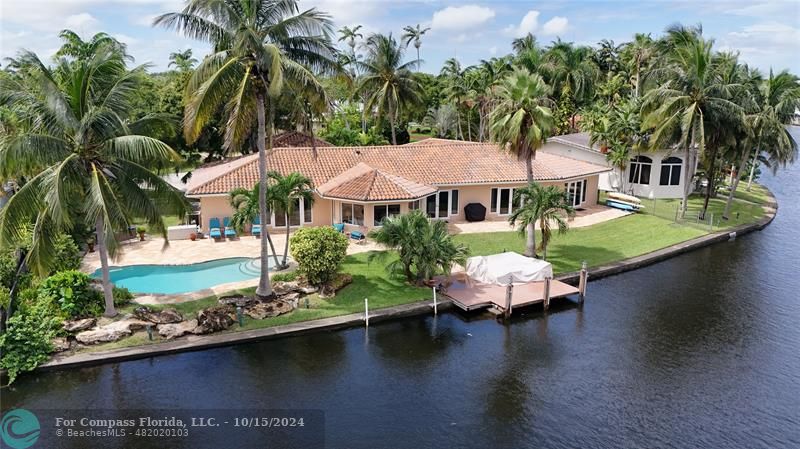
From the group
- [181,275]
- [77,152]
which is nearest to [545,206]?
[181,275]

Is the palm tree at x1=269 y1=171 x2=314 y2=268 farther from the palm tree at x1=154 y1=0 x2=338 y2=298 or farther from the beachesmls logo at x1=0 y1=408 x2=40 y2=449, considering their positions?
the beachesmls logo at x1=0 y1=408 x2=40 y2=449

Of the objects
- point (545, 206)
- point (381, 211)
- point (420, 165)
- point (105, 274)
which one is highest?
point (420, 165)

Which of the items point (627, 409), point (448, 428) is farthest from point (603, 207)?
point (448, 428)

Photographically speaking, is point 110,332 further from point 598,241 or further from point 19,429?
point 598,241

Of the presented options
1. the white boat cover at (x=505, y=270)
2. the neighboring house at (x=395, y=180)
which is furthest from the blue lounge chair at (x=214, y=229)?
the white boat cover at (x=505, y=270)

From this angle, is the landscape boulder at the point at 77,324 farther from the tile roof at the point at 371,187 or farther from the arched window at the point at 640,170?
the arched window at the point at 640,170

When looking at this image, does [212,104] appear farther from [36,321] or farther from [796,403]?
[796,403]

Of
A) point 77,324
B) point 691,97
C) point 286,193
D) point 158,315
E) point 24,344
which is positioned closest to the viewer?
point 24,344
